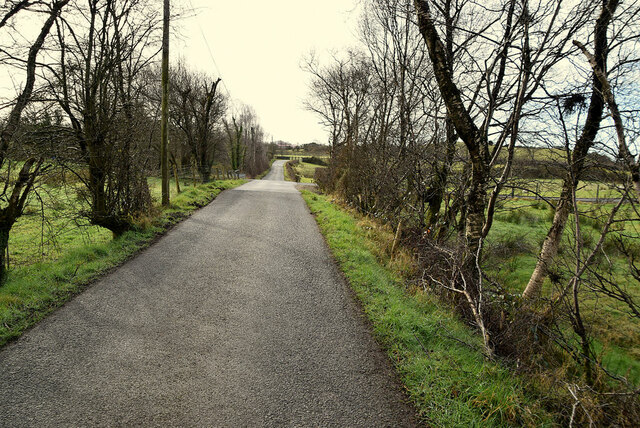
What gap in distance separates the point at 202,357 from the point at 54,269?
3495 mm

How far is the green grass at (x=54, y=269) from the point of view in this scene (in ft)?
11.9

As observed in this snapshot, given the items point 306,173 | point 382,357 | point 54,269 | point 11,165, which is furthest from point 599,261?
point 306,173

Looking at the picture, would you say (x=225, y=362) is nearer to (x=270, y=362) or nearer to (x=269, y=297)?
(x=270, y=362)

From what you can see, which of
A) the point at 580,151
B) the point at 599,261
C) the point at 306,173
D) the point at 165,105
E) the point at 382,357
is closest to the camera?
the point at 382,357

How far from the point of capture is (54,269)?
15.7 feet

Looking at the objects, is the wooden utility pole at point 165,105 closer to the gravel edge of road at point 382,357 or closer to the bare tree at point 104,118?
the bare tree at point 104,118

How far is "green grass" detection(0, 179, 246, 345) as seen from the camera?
3621mm

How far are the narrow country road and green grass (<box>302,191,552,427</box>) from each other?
0.23m

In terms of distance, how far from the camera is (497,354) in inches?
137

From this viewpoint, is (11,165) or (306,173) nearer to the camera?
(11,165)

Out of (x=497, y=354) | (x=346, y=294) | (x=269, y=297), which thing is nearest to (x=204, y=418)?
(x=269, y=297)

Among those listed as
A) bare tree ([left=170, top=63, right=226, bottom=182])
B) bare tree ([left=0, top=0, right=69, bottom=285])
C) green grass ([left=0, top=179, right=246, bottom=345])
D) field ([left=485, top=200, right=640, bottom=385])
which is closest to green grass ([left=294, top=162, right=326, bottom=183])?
bare tree ([left=170, top=63, right=226, bottom=182])

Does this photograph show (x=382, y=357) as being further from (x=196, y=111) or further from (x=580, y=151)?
(x=196, y=111)

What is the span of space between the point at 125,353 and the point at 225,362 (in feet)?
3.45
